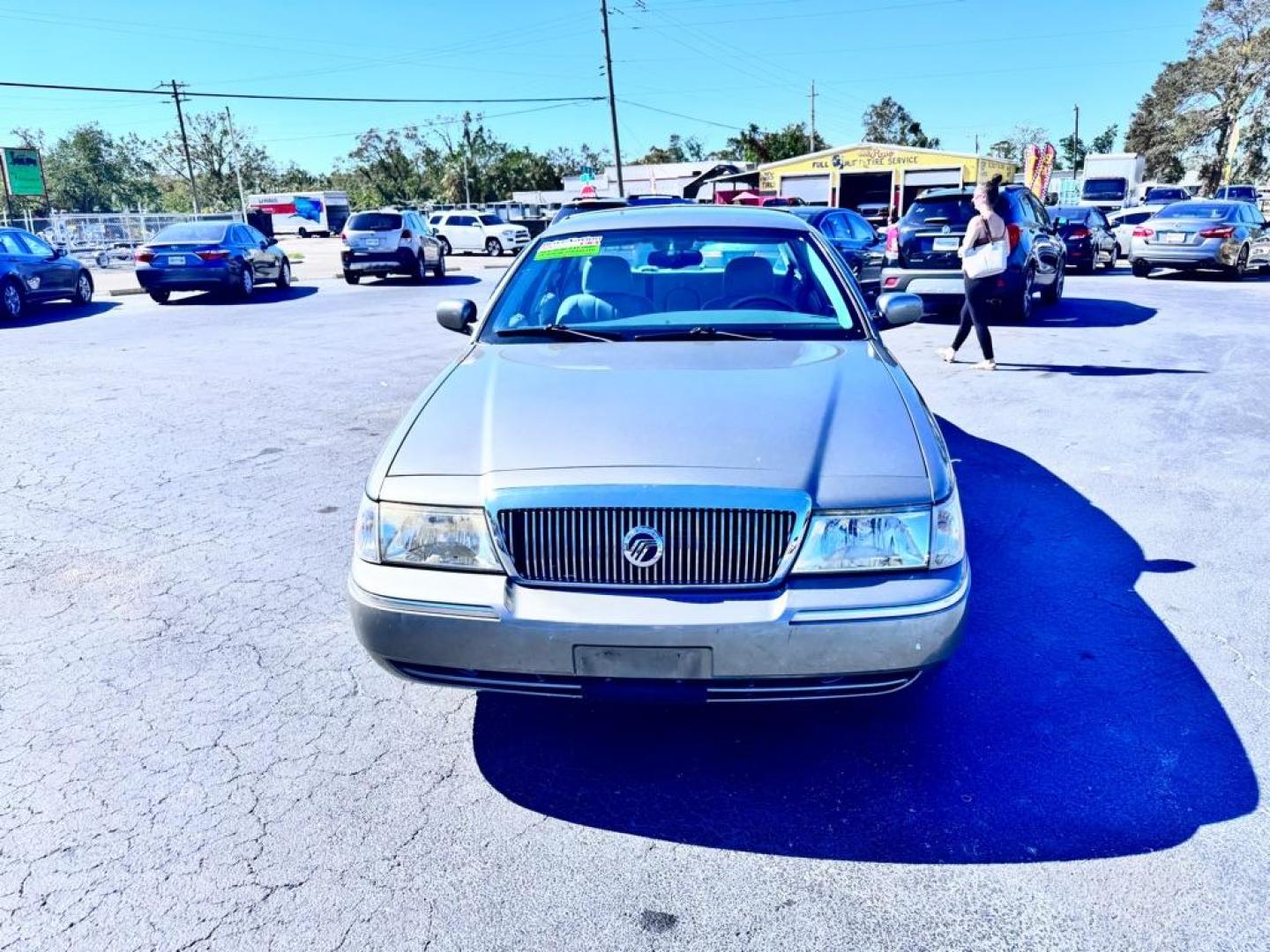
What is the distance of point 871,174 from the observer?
42938mm

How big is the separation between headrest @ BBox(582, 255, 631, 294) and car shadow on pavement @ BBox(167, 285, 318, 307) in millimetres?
15181

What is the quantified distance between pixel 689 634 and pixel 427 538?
2.62 feet

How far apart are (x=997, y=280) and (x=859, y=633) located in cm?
738

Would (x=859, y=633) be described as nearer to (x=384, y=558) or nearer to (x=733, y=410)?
(x=733, y=410)

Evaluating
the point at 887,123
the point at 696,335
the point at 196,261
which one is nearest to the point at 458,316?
the point at 696,335

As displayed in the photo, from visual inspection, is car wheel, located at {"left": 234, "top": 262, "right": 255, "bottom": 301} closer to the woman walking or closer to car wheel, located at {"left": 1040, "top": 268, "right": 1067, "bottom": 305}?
the woman walking

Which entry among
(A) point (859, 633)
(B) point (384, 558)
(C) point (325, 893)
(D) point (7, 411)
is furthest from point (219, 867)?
→ (D) point (7, 411)

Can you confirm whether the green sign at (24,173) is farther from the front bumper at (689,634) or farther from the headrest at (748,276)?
the front bumper at (689,634)

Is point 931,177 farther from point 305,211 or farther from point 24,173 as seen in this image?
point 305,211

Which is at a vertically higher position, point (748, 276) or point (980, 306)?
point (748, 276)

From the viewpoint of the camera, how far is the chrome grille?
96.5 inches

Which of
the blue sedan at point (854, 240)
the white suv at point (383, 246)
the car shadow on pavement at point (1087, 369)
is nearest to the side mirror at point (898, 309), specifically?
the car shadow on pavement at point (1087, 369)

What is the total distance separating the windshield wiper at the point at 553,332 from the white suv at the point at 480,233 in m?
30.0

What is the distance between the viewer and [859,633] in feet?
7.92
